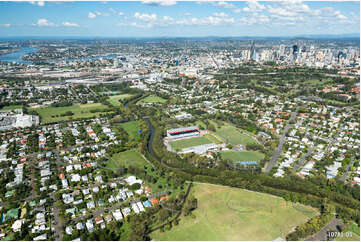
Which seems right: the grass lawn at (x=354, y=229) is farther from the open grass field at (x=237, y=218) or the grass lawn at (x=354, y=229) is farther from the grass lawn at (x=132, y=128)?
the grass lawn at (x=132, y=128)

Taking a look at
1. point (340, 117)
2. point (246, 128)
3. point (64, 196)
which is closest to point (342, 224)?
point (246, 128)

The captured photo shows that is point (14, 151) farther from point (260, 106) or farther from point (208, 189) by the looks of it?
point (260, 106)

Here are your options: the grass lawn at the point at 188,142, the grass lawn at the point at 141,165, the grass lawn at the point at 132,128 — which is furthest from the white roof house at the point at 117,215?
the grass lawn at the point at 132,128

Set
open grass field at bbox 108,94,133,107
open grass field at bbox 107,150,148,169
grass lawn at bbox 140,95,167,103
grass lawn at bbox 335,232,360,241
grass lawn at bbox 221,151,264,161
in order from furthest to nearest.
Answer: grass lawn at bbox 140,95,167,103
open grass field at bbox 108,94,133,107
grass lawn at bbox 221,151,264,161
open grass field at bbox 107,150,148,169
grass lawn at bbox 335,232,360,241

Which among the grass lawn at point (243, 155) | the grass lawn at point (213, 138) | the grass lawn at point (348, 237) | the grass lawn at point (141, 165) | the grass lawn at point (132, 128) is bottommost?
the grass lawn at point (348, 237)

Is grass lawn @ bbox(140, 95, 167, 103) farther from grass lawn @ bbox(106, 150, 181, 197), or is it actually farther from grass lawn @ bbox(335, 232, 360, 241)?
grass lawn @ bbox(335, 232, 360, 241)

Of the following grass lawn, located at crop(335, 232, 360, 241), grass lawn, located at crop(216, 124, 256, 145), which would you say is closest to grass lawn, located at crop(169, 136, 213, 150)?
grass lawn, located at crop(216, 124, 256, 145)

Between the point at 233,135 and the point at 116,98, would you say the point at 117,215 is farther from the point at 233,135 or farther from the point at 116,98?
the point at 116,98
